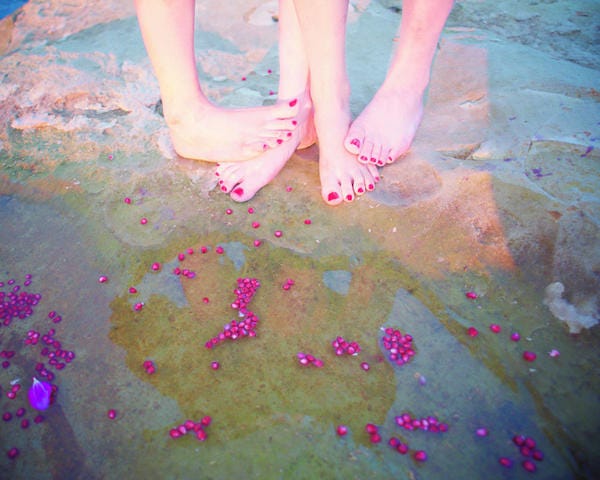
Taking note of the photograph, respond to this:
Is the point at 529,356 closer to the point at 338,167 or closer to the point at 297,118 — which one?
the point at 338,167

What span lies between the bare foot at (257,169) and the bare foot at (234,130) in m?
0.05

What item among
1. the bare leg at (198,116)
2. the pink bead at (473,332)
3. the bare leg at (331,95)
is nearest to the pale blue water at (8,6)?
the bare leg at (198,116)

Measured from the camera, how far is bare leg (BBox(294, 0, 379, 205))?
6.97 ft

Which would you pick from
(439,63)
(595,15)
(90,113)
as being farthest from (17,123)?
(595,15)

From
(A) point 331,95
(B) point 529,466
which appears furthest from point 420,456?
(A) point 331,95

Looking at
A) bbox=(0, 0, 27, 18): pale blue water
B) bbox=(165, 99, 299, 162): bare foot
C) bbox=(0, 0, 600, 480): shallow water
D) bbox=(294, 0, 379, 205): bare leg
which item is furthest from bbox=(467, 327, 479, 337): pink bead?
bbox=(0, 0, 27, 18): pale blue water

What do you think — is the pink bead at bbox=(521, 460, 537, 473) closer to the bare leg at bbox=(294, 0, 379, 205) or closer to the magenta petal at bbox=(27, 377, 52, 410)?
the bare leg at bbox=(294, 0, 379, 205)

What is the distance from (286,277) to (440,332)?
74 centimetres

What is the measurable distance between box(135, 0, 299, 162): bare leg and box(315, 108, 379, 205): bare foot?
0.68 feet

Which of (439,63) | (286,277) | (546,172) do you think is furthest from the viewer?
(439,63)

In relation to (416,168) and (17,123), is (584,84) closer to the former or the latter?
(416,168)

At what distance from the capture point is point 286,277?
2.07m

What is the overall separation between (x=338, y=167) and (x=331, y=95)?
40cm

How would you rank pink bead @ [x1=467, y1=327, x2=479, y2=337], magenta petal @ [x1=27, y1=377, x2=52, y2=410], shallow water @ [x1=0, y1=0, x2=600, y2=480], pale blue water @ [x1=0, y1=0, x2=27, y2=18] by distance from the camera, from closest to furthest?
shallow water @ [x1=0, y1=0, x2=600, y2=480] < magenta petal @ [x1=27, y1=377, x2=52, y2=410] < pink bead @ [x1=467, y1=327, x2=479, y2=337] < pale blue water @ [x1=0, y1=0, x2=27, y2=18]
